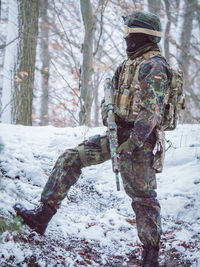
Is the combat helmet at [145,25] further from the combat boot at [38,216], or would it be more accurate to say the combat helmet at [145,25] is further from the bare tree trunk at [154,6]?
the bare tree trunk at [154,6]

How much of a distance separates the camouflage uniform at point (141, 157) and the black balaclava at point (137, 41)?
7 cm

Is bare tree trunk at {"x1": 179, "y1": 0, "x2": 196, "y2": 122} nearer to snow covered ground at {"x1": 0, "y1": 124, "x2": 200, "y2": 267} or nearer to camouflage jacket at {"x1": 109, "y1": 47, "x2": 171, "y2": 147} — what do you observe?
snow covered ground at {"x1": 0, "y1": 124, "x2": 200, "y2": 267}

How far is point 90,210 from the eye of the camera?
13.5 ft

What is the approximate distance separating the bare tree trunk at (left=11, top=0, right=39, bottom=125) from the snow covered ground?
118 cm

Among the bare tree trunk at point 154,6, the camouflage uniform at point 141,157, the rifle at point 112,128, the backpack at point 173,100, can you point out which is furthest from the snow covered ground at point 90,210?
the bare tree trunk at point 154,6

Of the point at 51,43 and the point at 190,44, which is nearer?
the point at 190,44

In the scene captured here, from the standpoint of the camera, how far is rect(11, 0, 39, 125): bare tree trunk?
703cm

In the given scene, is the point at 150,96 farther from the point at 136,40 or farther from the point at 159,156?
the point at 136,40

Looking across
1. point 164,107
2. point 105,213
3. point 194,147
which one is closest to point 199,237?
point 105,213

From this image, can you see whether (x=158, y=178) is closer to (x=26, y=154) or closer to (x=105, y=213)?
(x=105, y=213)

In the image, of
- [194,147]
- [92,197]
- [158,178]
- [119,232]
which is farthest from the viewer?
[194,147]

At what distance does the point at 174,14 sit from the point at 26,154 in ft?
26.8

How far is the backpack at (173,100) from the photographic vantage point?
299 cm

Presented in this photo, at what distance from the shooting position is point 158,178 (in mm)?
4789
